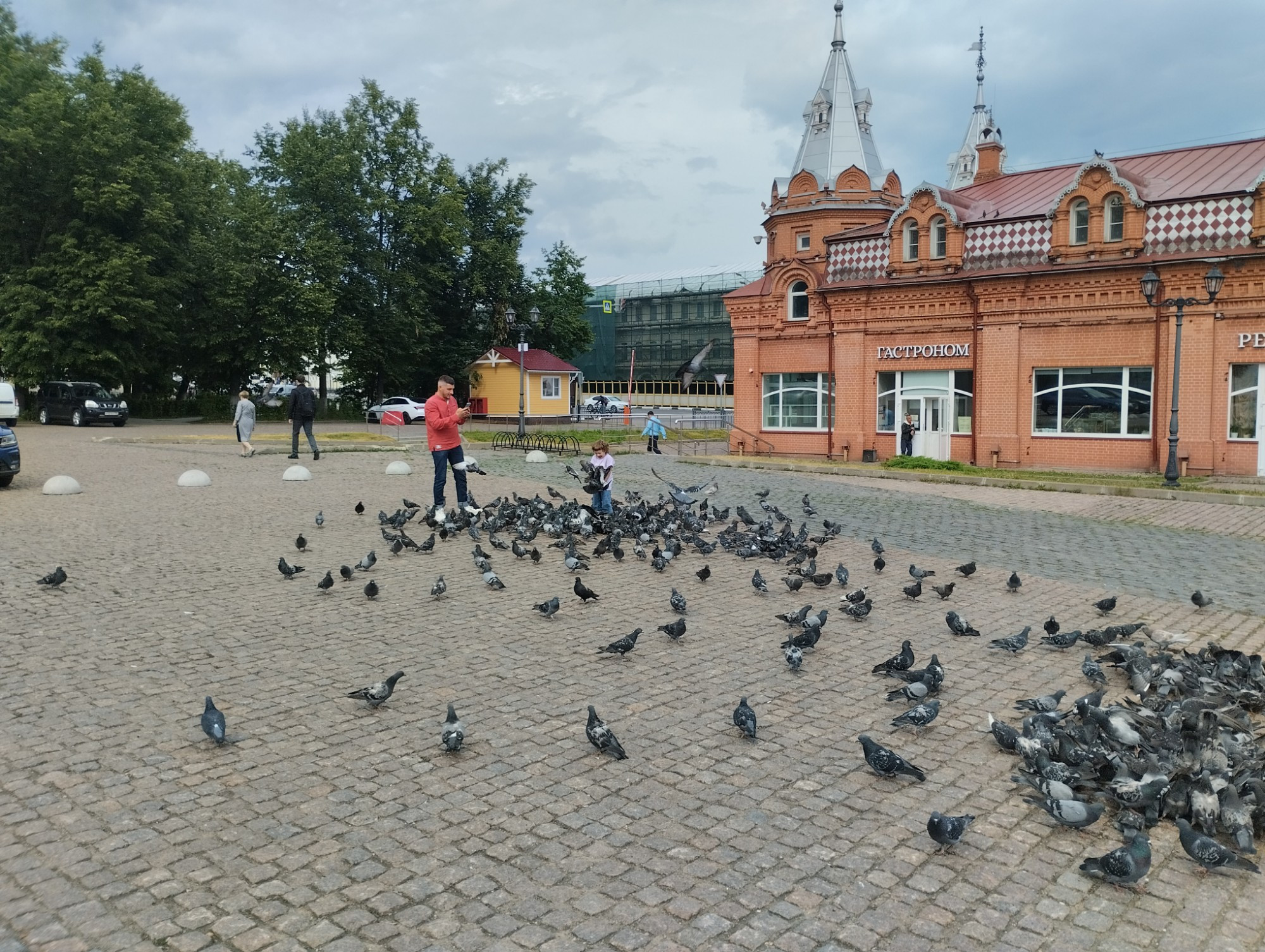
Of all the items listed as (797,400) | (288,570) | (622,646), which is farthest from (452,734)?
(797,400)

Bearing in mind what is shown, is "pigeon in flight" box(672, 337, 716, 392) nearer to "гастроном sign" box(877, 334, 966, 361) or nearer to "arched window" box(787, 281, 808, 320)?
"arched window" box(787, 281, 808, 320)

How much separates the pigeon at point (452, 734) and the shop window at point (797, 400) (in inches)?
1172

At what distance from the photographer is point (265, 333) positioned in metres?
47.5

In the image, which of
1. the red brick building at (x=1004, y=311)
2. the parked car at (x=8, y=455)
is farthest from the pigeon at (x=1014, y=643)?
the red brick building at (x=1004, y=311)

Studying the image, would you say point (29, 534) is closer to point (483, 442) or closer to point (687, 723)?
point (687, 723)

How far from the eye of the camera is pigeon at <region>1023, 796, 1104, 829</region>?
4.84 m

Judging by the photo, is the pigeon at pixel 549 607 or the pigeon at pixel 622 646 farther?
the pigeon at pixel 549 607

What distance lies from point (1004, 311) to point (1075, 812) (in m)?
27.1

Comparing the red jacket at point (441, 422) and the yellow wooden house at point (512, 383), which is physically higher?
the yellow wooden house at point (512, 383)

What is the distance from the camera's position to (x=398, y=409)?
53.3 meters

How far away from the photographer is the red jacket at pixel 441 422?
14992mm

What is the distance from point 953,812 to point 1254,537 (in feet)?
43.1

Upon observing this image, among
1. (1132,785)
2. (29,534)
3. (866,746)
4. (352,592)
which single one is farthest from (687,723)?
(29,534)

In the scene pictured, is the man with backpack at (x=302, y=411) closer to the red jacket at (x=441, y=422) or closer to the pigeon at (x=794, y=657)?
the red jacket at (x=441, y=422)
